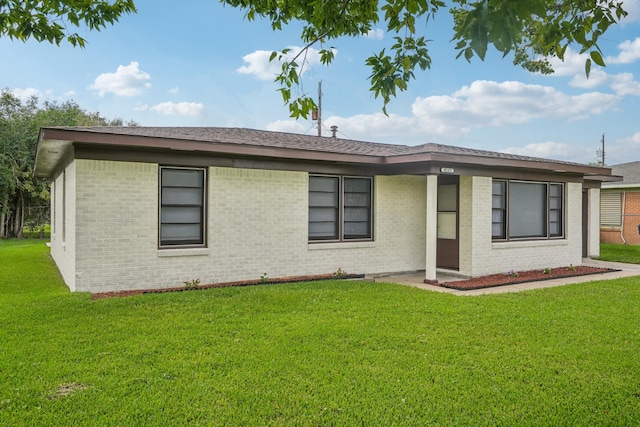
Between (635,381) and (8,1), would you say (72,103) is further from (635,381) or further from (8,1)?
(635,381)

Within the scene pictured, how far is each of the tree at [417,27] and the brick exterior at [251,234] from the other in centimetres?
412

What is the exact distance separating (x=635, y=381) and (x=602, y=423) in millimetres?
1137

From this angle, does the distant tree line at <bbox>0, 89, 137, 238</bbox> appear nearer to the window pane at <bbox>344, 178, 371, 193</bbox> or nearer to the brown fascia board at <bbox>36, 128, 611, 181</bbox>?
the brown fascia board at <bbox>36, 128, 611, 181</bbox>

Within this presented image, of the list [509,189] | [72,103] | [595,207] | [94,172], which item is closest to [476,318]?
[509,189]

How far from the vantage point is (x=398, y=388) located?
423cm

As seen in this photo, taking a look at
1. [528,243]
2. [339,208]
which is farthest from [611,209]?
[339,208]

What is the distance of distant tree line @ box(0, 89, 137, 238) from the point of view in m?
24.0

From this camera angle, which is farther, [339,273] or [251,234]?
[339,273]

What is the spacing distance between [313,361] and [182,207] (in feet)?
17.1

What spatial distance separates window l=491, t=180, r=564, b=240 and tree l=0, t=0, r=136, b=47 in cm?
900

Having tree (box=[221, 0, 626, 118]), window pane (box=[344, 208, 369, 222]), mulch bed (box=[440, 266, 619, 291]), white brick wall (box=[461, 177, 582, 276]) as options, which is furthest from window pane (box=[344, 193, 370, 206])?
tree (box=[221, 0, 626, 118])

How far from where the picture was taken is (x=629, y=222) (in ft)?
69.7

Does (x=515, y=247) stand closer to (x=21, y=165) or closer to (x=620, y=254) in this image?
(x=620, y=254)

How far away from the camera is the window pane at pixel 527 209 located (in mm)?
11953
